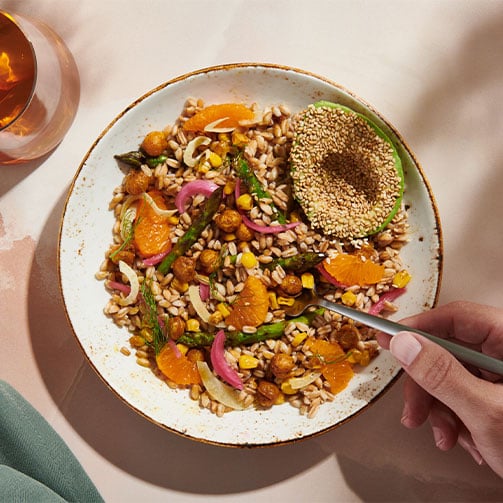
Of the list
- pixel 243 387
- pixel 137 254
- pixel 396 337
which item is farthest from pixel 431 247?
pixel 137 254

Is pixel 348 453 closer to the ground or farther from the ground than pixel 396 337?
closer to the ground

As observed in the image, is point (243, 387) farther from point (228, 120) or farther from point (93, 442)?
point (228, 120)

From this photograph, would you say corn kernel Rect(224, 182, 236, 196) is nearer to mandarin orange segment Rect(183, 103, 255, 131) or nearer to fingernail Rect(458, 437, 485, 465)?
mandarin orange segment Rect(183, 103, 255, 131)

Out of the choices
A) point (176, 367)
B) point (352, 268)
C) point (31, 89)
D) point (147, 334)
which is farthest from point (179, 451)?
point (31, 89)

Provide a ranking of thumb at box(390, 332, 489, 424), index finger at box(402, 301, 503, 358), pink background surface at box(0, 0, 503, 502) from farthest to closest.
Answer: pink background surface at box(0, 0, 503, 502) → index finger at box(402, 301, 503, 358) → thumb at box(390, 332, 489, 424)

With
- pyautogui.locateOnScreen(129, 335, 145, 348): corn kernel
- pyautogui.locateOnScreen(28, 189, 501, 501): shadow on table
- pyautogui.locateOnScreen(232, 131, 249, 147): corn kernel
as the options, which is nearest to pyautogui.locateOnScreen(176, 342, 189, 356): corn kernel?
pyautogui.locateOnScreen(129, 335, 145, 348): corn kernel

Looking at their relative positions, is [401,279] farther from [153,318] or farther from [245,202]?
[153,318]

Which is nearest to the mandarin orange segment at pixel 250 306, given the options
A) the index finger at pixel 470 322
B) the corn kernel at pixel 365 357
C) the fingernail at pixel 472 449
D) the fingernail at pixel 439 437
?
the corn kernel at pixel 365 357
